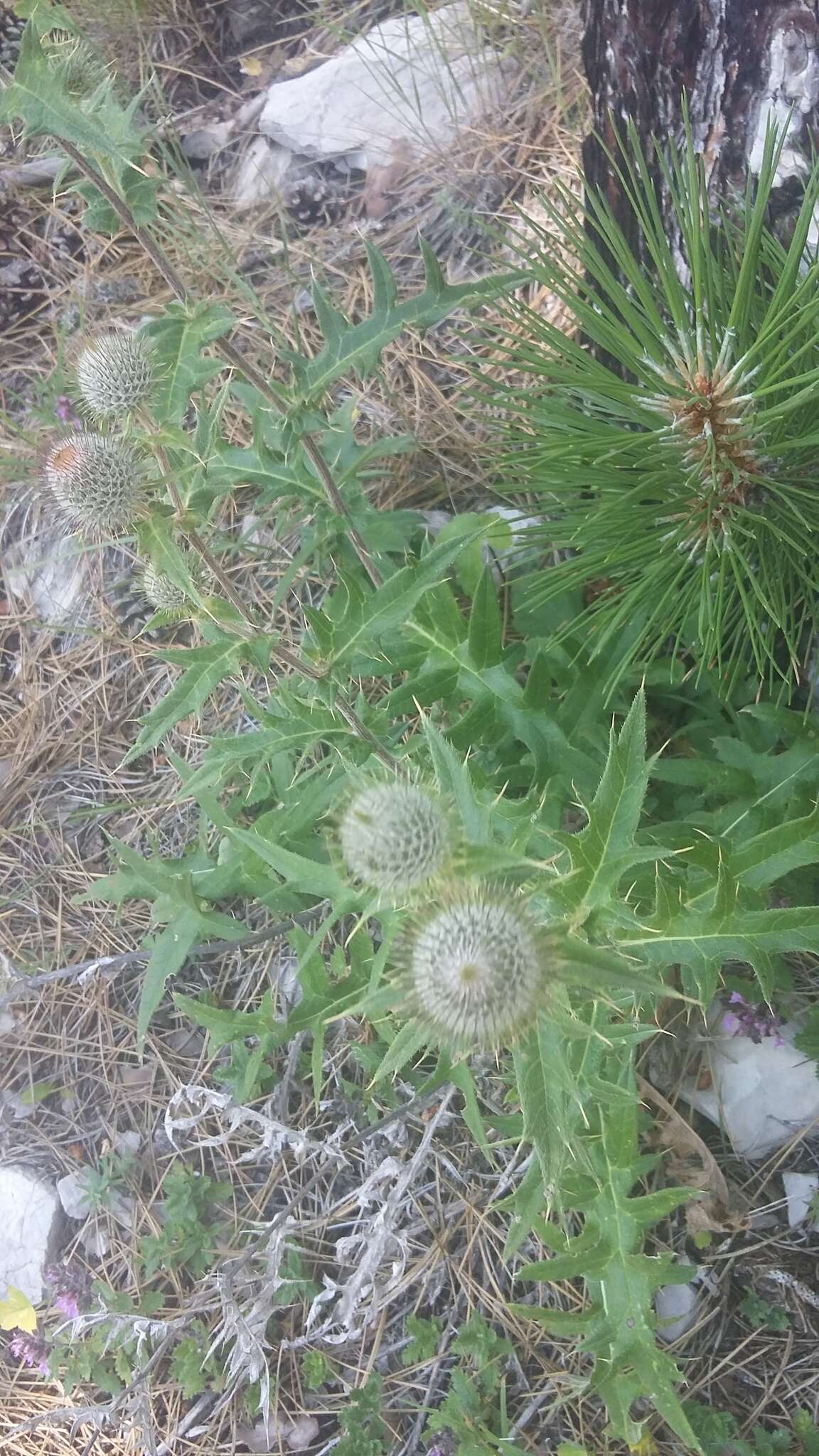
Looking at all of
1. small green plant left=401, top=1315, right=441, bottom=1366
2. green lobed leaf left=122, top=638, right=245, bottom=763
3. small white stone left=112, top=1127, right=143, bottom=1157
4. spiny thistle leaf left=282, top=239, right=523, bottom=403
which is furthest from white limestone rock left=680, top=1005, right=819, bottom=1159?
spiny thistle leaf left=282, top=239, right=523, bottom=403

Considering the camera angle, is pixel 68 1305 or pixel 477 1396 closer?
pixel 477 1396

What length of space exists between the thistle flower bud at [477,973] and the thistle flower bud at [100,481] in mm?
1199

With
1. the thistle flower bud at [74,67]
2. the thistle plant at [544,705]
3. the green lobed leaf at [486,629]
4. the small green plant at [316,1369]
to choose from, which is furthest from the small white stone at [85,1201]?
the thistle flower bud at [74,67]

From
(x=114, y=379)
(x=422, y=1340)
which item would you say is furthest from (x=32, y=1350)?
(x=114, y=379)

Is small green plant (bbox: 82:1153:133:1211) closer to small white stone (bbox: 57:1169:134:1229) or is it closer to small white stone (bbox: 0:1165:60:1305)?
small white stone (bbox: 57:1169:134:1229)

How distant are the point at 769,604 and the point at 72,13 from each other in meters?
4.31

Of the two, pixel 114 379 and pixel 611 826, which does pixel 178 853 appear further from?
pixel 611 826

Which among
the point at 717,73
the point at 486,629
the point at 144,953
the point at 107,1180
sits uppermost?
the point at 717,73

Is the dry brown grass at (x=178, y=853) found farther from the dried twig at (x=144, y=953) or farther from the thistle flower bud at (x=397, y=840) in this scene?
the thistle flower bud at (x=397, y=840)

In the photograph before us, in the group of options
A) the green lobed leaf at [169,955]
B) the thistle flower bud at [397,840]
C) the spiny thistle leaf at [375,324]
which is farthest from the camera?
the green lobed leaf at [169,955]

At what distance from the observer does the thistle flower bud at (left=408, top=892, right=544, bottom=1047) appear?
1487 mm

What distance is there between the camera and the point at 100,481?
2162 millimetres

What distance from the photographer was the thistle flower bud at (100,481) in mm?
2164

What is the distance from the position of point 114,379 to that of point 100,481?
0.82 ft
